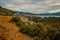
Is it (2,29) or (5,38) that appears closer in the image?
(5,38)

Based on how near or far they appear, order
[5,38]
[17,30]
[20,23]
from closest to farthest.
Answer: [5,38] < [17,30] < [20,23]

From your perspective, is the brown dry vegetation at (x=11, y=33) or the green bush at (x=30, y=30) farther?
the green bush at (x=30, y=30)

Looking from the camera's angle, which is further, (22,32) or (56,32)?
(22,32)

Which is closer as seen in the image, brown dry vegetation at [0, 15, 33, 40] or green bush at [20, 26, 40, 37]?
brown dry vegetation at [0, 15, 33, 40]

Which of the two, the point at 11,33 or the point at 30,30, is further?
the point at 30,30

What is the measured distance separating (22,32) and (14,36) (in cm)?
124

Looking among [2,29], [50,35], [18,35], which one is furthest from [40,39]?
[2,29]

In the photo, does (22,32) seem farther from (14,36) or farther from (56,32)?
(56,32)

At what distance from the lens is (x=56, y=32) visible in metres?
13.4

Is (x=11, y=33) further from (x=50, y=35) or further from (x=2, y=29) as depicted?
Result: (x=50, y=35)

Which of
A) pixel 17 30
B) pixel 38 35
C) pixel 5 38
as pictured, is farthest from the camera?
pixel 17 30

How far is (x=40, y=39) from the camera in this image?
43.5 ft

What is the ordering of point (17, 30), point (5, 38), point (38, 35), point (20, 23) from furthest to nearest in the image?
point (20, 23)
point (17, 30)
point (38, 35)
point (5, 38)

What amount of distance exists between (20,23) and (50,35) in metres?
3.61
